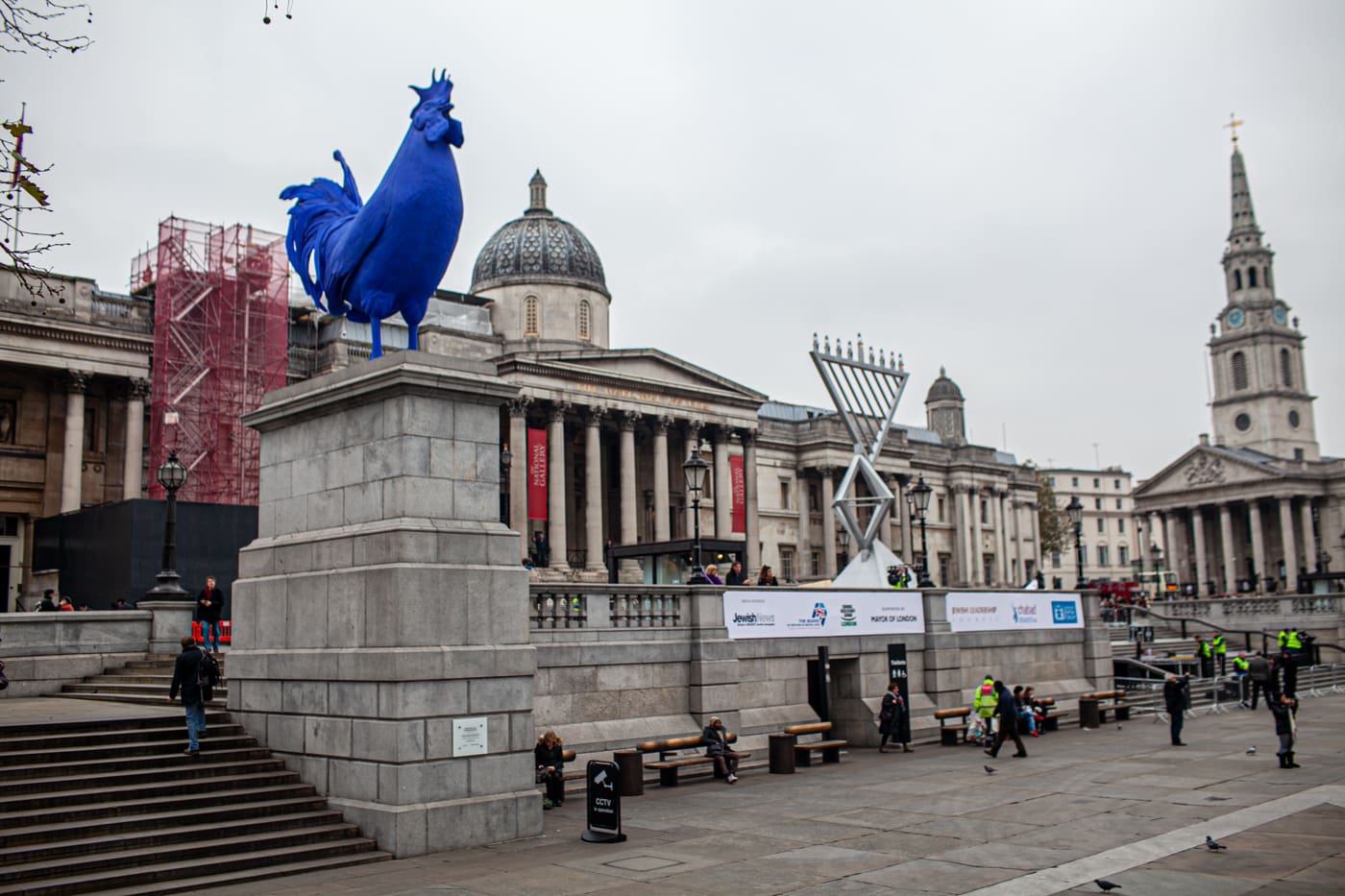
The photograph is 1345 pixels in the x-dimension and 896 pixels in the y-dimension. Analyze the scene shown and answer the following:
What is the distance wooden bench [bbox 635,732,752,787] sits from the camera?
62.1ft

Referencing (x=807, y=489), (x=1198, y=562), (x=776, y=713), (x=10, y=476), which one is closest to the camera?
(x=776, y=713)

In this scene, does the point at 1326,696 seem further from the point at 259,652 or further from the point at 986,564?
the point at 986,564

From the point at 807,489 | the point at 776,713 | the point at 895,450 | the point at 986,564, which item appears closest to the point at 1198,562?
the point at 986,564

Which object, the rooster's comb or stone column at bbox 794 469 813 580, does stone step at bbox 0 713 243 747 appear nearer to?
the rooster's comb

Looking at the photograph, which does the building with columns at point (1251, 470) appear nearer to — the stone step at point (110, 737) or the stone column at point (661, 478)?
the stone column at point (661, 478)

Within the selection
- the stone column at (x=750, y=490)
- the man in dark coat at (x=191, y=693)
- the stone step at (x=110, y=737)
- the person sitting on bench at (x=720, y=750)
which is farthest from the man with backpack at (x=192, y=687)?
the stone column at (x=750, y=490)

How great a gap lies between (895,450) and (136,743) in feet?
234

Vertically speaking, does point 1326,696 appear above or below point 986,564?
below

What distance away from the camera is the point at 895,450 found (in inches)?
3233

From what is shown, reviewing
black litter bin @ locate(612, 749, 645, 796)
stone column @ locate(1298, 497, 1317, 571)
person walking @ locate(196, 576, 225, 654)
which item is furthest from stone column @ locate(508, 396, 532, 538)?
stone column @ locate(1298, 497, 1317, 571)

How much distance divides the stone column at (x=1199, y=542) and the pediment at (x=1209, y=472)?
283 centimetres

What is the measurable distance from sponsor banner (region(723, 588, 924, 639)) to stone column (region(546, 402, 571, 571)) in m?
28.5

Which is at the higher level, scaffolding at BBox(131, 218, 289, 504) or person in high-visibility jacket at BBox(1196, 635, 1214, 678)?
scaffolding at BBox(131, 218, 289, 504)

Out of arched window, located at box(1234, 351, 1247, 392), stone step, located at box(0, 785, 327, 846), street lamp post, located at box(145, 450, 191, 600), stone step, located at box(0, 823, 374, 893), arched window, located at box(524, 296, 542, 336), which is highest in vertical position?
arched window, located at box(1234, 351, 1247, 392)
